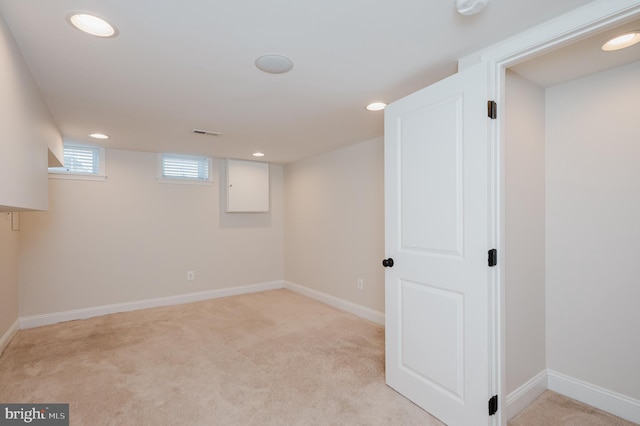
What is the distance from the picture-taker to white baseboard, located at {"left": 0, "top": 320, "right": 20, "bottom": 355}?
296 centimetres

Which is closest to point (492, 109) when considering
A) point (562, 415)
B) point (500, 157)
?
point (500, 157)

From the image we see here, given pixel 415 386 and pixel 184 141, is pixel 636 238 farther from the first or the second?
pixel 184 141

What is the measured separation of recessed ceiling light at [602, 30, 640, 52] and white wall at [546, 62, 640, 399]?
13.1 inches

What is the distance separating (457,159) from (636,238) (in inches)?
49.7

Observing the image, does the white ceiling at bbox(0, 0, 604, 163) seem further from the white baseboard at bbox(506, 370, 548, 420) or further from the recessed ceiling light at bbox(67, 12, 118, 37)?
the white baseboard at bbox(506, 370, 548, 420)

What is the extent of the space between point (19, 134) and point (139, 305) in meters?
3.15

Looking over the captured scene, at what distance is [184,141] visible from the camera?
375 cm

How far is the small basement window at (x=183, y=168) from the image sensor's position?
445 centimetres

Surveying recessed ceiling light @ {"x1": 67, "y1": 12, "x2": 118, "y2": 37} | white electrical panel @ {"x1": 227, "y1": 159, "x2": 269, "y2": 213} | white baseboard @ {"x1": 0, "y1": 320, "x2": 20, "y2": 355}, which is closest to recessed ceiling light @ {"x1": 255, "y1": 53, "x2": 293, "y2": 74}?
recessed ceiling light @ {"x1": 67, "y1": 12, "x2": 118, "y2": 37}

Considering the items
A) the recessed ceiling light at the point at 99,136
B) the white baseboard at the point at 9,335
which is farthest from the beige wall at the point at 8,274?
the recessed ceiling light at the point at 99,136

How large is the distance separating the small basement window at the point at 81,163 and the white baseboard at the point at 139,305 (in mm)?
1700

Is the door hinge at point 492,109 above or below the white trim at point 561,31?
below

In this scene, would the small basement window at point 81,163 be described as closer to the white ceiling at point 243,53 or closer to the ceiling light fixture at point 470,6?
the white ceiling at point 243,53

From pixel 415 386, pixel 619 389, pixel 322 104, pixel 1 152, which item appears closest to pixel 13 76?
pixel 1 152
